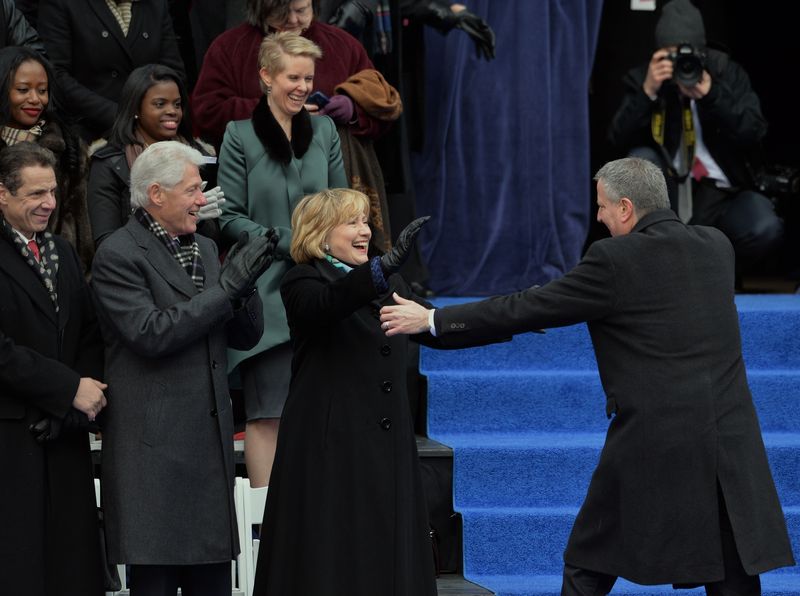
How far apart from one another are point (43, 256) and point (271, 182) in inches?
45.8

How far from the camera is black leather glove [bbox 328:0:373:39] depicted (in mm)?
6457

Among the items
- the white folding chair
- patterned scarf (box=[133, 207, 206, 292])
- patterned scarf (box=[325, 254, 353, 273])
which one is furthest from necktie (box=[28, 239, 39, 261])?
the white folding chair

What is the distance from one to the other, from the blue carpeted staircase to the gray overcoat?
59.5 inches

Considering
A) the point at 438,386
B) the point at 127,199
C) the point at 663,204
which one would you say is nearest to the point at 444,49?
the point at 438,386

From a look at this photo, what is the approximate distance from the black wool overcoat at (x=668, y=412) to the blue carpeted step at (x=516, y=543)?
131cm

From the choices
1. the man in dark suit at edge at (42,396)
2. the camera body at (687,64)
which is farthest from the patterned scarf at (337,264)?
the camera body at (687,64)

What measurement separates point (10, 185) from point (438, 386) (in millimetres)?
2483

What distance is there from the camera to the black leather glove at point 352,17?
6457 mm

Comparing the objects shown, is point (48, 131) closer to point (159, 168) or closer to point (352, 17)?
point (159, 168)

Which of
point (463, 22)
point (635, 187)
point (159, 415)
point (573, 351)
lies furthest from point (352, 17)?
point (159, 415)

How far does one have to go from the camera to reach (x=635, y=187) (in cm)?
452

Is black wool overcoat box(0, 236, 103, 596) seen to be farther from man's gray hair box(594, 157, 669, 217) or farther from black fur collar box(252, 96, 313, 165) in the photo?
man's gray hair box(594, 157, 669, 217)

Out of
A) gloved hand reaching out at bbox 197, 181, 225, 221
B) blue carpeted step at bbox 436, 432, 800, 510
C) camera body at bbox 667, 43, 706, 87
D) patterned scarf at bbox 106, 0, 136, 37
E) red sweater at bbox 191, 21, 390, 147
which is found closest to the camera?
gloved hand reaching out at bbox 197, 181, 225, 221

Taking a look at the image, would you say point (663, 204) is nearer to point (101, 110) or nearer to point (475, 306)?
point (475, 306)
